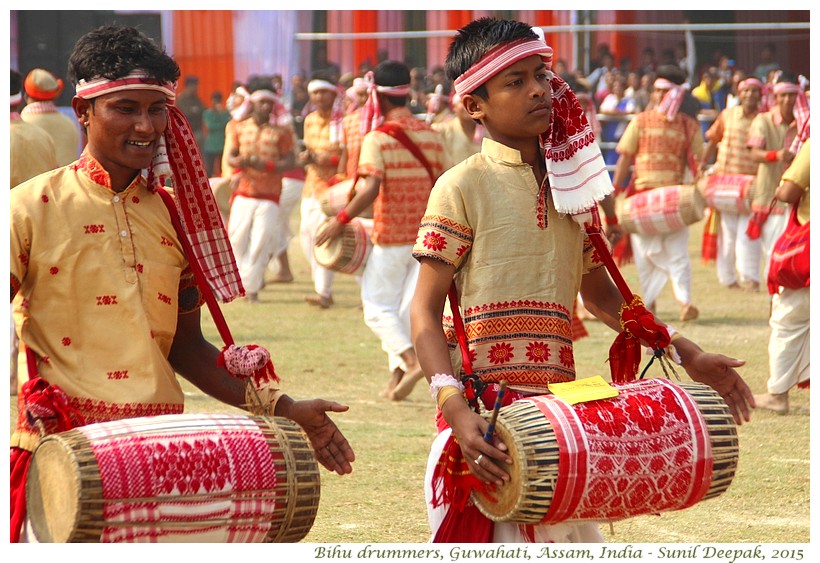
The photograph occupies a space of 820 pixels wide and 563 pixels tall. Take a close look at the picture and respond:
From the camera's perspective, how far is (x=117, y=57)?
133 inches

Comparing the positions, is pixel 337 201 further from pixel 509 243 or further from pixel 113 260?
pixel 113 260

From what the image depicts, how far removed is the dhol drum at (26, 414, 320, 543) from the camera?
118 inches

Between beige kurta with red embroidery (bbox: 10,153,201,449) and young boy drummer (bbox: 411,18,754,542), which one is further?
young boy drummer (bbox: 411,18,754,542)

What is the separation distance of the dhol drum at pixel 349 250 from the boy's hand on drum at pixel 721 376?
5.31m

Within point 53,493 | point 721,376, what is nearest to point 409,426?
point 721,376

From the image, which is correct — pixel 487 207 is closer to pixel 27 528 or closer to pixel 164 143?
pixel 164 143

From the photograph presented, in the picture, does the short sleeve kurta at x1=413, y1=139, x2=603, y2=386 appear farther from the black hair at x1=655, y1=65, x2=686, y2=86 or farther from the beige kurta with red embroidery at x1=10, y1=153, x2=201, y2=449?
the black hair at x1=655, y1=65, x2=686, y2=86

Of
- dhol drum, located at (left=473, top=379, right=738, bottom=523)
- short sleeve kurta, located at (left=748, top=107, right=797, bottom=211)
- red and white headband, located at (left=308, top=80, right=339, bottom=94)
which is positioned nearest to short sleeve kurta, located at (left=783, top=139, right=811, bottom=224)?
dhol drum, located at (left=473, top=379, right=738, bottom=523)

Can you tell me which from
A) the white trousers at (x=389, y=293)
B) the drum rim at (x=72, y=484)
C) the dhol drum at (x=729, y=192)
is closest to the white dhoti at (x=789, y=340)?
the white trousers at (x=389, y=293)

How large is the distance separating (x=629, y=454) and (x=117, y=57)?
167 cm

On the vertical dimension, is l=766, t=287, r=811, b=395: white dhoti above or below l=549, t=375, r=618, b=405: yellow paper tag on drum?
below

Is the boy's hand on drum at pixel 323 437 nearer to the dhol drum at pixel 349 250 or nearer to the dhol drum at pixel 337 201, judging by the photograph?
the dhol drum at pixel 349 250

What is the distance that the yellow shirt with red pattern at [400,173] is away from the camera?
28.5 feet

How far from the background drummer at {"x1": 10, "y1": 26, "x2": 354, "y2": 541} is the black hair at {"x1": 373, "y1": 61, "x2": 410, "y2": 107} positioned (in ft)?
17.3
